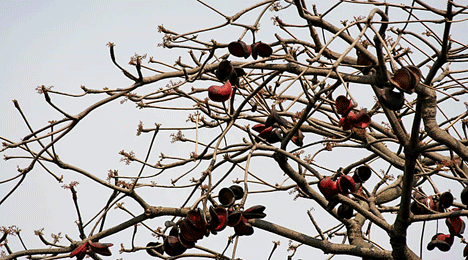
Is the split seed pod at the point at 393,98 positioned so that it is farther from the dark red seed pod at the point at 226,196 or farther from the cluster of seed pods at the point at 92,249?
the cluster of seed pods at the point at 92,249

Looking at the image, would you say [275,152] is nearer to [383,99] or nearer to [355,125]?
[355,125]

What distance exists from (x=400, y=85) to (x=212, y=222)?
0.96 m

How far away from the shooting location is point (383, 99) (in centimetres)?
227

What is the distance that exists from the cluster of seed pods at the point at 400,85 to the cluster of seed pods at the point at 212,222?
0.83 m

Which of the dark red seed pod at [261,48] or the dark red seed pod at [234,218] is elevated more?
the dark red seed pod at [261,48]

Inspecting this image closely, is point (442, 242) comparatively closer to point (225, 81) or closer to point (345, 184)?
point (345, 184)

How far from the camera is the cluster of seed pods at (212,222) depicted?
92.7 inches

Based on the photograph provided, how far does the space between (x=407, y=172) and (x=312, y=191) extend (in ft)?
1.90

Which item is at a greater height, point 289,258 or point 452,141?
point 452,141

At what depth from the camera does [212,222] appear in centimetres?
241

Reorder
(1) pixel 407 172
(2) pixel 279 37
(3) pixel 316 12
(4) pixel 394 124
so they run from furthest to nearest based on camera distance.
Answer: (3) pixel 316 12 → (2) pixel 279 37 → (4) pixel 394 124 → (1) pixel 407 172

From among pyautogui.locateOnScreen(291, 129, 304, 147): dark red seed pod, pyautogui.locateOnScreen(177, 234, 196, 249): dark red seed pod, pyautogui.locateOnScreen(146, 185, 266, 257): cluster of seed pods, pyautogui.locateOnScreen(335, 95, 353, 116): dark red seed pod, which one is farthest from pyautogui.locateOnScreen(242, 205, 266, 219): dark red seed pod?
pyautogui.locateOnScreen(335, 95, 353, 116): dark red seed pod

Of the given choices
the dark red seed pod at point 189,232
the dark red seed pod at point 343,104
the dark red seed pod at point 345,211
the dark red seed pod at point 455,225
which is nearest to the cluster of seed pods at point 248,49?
→ the dark red seed pod at point 343,104

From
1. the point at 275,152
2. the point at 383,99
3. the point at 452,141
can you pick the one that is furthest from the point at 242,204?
the point at 452,141
